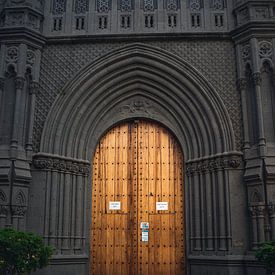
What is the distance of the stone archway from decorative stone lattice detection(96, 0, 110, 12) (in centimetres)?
156

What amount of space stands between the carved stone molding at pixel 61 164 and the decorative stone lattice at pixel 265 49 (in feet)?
19.6

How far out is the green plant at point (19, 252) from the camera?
28.0 ft

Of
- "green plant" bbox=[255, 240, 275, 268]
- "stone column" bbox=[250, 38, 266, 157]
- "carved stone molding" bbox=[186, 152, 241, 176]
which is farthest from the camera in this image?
"carved stone molding" bbox=[186, 152, 241, 176]

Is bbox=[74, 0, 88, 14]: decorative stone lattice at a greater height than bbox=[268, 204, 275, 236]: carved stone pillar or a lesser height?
greater

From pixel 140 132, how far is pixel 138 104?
88 centimetres

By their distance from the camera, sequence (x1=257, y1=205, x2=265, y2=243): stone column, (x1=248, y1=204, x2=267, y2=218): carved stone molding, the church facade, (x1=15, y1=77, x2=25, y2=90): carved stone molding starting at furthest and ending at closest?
(x1=15, y1=77, x2=25, y2=90): carved stone molding
the church facade
(x1=248, y1=204, x2=267, y2=218): carved stone molding
(x1=257, y1=205, x2=265, y2=243): stone column

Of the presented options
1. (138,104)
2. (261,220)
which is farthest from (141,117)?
(261,220)

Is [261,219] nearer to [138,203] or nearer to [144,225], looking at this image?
[144,225]

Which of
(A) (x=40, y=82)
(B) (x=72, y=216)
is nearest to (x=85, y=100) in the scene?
(A) (x=40, y=82)

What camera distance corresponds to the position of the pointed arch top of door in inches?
500

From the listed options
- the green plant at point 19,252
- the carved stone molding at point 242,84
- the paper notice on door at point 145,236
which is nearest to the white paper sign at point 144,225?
the paper notice on door at point 145,236

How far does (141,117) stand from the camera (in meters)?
13.7

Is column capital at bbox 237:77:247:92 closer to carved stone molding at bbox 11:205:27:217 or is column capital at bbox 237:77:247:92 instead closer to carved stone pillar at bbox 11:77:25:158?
carved stone pillar at bbox 11:77:25:158

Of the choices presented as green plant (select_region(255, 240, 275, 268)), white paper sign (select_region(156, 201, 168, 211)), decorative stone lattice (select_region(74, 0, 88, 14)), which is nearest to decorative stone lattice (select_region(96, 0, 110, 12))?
decorative stone lattice (select_region(74, 0, 88, 14))
